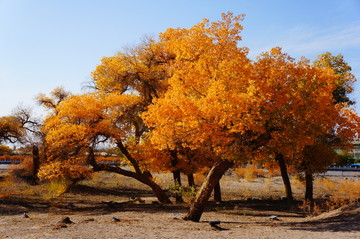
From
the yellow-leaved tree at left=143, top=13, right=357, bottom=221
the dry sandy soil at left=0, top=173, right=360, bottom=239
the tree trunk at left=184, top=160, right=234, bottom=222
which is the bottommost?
the dry sandy soil at left=0, top=173, right=360, bottom=239

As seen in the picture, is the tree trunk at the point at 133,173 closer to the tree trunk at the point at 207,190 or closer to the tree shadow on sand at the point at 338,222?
the tree trunk at the point at 207,190

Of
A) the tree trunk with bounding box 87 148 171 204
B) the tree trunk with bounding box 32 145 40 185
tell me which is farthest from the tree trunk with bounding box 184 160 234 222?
the tree trunk with bounding box 32 145 40 185

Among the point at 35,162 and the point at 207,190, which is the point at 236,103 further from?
the point at 35,162

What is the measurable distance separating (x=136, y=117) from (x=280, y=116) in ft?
33.2

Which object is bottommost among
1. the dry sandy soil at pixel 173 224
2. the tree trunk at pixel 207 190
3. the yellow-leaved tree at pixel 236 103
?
the dry sandy soil at pixel 173 224

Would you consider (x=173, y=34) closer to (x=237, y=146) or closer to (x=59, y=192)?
(x=237, y=146)

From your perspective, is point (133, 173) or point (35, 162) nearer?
point (133, 173)

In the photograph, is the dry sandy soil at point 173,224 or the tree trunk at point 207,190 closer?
the dry sandy soil at point 173,224

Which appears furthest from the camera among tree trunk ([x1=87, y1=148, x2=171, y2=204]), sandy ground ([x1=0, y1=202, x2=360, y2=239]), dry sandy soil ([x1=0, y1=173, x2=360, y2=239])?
tree trunk ([x1=87, y1=148, x2=171, y2=204])

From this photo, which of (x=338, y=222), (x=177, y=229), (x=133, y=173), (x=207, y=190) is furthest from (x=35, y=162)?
(x=338, y=222)

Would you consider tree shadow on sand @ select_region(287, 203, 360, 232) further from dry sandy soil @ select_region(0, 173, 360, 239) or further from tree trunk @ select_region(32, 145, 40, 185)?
tree trunk @ select_region(32, 145, 40, 185)

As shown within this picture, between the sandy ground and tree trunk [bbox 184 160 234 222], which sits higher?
tree trunk [bbox 184 160 234 222]

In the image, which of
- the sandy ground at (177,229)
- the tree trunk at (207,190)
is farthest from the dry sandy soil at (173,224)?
the tree trunk at (207,190)

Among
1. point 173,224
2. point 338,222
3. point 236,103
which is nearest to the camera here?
point 236,103
